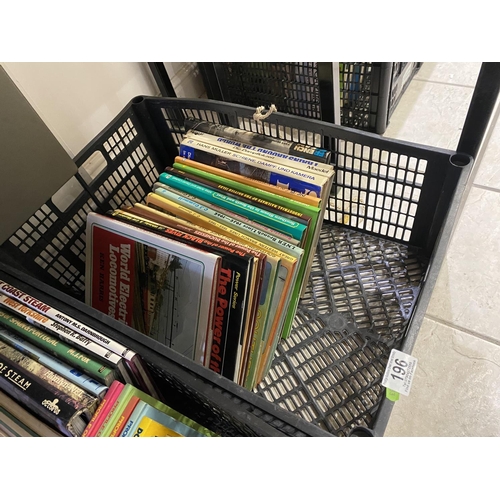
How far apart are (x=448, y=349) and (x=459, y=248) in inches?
10.0

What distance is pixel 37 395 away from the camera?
467 mm

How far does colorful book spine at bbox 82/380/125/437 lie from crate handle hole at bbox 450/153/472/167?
55cm

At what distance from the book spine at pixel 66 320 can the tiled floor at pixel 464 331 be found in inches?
22.4

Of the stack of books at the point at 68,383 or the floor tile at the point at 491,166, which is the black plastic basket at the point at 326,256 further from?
the floor tile at the point at 491,166

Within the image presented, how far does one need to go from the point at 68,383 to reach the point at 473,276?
2.81 ft

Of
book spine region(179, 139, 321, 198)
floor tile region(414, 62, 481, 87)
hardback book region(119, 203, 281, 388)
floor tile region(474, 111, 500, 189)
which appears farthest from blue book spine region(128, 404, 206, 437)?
floor tile region(414, 62, 481, 87)

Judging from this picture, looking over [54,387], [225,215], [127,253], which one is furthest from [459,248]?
[54,387]

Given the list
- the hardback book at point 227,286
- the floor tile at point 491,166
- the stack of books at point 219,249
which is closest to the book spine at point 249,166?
the stack of books at point 219,249

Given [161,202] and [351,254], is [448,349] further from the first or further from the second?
[161,202]

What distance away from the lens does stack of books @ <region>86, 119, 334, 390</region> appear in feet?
2.03

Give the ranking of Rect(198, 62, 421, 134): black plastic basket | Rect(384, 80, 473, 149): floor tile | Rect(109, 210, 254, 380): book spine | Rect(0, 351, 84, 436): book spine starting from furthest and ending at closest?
1. Rect(384, 80, 473, 149): floor tile
2. Rect(198, 62, 421, 134): black plastic basket
3. Rect(109, 210, 254, 380): book spine
4. Rect(0, 351, 84, 436): book spine

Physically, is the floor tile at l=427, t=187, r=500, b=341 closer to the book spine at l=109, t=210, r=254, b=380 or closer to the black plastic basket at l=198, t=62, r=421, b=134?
the black plastic basket at l=198, t=62, r=421, b=134
